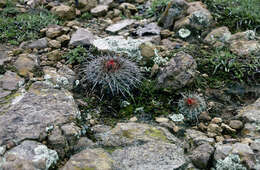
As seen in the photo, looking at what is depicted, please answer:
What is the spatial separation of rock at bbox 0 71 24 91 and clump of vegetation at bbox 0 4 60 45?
0.99 metres

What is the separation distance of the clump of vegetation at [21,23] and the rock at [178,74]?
2387 millimetres

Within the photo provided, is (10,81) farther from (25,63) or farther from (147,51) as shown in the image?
(147,51)

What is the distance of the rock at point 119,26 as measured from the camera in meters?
5.25

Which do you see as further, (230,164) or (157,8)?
(157,8)

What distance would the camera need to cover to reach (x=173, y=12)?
204 inches

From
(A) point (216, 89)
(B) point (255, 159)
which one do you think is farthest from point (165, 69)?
(B) point (255, 159)

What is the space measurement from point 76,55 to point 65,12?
5.52 ft

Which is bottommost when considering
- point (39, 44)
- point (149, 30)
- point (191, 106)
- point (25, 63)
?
point (191, 106)

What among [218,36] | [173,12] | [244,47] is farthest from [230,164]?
[173,12]

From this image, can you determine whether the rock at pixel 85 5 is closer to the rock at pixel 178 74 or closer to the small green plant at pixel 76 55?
the small green plant at pixel 76 55

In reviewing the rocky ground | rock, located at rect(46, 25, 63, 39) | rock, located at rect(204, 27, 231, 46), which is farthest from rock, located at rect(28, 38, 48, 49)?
rock, located at rect(204, 27, 231, 46)

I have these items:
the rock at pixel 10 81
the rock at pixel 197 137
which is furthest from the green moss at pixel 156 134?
the rock at pixel 10 81

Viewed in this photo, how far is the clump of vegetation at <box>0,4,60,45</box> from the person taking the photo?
4754 mm

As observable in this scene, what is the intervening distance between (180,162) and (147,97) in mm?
1137
